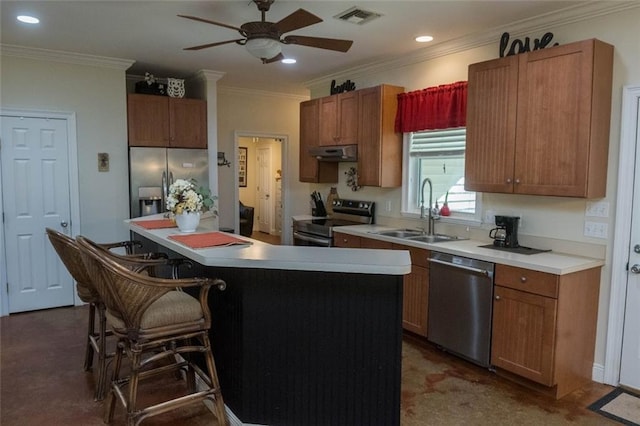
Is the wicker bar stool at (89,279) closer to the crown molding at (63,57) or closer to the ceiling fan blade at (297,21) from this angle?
the ceiling fan blade at (297,21)

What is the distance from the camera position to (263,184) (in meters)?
9.92

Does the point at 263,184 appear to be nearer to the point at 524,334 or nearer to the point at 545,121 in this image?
the point at 545,121

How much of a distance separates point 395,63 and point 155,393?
3754 millimetres

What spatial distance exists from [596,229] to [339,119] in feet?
9.28

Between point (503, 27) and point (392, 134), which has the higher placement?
point (503, 27)

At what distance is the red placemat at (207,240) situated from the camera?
8.39 feet

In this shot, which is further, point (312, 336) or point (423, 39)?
point (423, 39)

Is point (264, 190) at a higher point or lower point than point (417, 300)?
higher

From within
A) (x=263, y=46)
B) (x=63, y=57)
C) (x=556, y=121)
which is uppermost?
(x=63, y=57)

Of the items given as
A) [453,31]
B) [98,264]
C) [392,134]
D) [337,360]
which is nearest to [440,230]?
[392,134]

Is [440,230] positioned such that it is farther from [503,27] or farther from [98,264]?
[98,264]

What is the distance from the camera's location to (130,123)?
5.05 metres

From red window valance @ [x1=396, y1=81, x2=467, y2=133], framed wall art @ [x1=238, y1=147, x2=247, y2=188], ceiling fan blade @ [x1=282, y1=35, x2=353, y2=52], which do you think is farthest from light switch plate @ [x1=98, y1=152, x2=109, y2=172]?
framed wall art @ [x1=238, y1=147, x2=247, y2=188]

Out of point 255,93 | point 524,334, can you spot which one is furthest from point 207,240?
point 255,93
